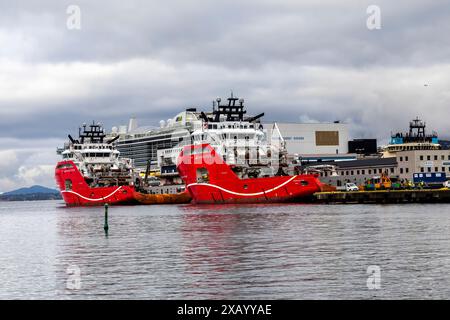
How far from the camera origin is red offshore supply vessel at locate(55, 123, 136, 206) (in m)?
119

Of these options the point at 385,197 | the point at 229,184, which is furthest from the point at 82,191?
the point at 385,197

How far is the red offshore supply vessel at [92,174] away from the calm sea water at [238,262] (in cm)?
6702

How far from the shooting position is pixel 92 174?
4840 inches

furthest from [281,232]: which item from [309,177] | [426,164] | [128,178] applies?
[426,164]

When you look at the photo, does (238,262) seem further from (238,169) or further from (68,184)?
(68,184)

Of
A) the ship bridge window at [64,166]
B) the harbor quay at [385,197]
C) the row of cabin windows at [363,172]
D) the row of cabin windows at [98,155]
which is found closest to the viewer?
the harbor quay at [385,197]

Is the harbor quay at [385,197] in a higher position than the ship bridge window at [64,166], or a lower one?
lower

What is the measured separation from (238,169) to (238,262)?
201 feet

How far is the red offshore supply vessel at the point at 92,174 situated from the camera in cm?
11888

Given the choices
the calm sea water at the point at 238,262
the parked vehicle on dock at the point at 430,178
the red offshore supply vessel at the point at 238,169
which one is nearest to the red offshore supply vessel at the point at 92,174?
the red offshore supply vessel at the point at 238,169

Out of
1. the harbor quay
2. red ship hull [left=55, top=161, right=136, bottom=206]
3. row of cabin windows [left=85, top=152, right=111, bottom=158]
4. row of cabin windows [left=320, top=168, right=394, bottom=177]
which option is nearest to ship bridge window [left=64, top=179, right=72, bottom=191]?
red ship hull [left=55, top=161, right=136, bottom=206]

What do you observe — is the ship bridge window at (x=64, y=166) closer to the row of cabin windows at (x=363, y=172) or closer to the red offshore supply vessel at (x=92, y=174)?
the red offshore supply vessel at (x=92, y=174)
